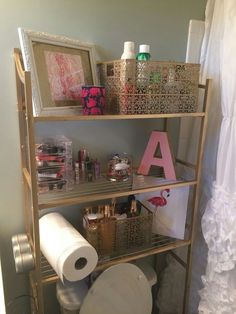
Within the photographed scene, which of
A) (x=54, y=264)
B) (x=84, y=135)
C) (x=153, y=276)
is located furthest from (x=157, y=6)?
(x=153, y=276)

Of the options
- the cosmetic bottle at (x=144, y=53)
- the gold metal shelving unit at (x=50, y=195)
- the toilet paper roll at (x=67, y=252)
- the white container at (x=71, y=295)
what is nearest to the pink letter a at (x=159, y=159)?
the gold metal shelving unit at (x=50, y=195)

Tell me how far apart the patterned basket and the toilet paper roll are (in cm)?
51

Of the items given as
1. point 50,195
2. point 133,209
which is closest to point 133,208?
point 133,209

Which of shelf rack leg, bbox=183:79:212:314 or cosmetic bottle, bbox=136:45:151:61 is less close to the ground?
cosmetic bottle, bbox=136:45:151:61

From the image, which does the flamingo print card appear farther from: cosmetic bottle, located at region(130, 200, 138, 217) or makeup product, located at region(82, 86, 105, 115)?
makeup product, located at region(82, 86, 105, 115)

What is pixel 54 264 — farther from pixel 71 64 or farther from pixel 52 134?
pixel 71 64

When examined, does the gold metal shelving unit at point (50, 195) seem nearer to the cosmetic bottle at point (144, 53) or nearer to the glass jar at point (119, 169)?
the glass jar at point (119, 169)

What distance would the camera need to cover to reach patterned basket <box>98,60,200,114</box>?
1.06 meters

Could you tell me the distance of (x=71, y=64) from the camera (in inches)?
44.6

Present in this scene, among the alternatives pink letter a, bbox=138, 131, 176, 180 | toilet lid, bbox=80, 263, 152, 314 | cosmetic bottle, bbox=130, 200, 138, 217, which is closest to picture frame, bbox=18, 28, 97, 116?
pink letter a, bbox=138, 131, 176, 180

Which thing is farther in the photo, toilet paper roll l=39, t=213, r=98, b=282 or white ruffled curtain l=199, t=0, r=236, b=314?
white ruffled curtain l=199, t=0, r=236, b=314

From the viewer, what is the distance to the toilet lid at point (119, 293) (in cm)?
119

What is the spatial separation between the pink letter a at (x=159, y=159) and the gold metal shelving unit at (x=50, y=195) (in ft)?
0.25

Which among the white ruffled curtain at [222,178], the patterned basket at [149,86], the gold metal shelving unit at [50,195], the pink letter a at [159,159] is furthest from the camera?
the pink letter a at [159,159]
